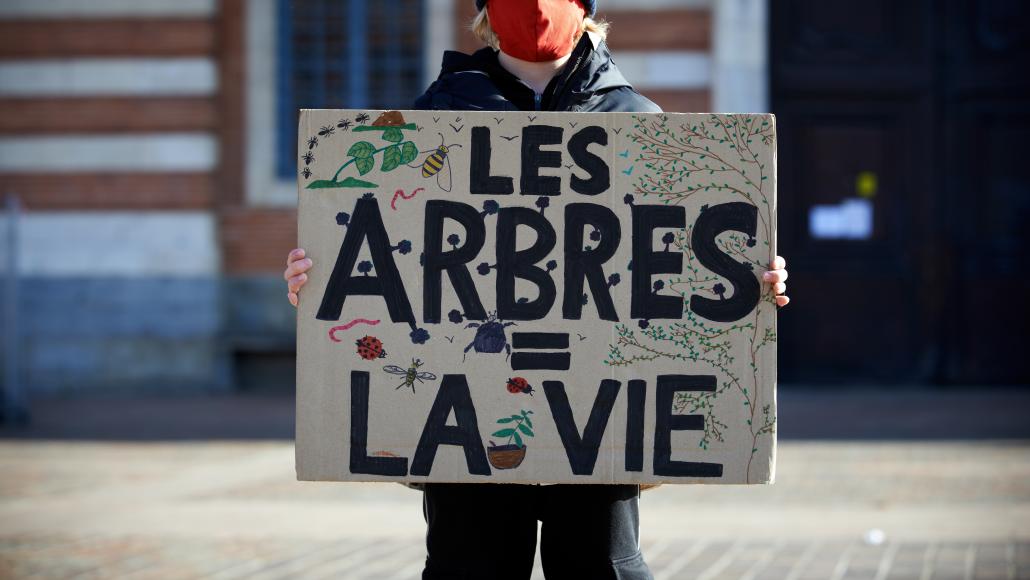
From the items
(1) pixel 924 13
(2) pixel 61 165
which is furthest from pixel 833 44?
(2) pixel 61 165

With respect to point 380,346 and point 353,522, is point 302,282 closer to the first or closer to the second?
point 380,346

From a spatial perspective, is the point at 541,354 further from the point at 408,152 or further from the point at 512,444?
the point at 408,152

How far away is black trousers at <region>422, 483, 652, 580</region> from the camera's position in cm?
312

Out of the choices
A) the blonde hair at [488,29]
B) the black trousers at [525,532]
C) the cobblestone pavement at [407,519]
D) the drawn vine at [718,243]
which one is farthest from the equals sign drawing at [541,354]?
the cobblestone pavement at [407,519]

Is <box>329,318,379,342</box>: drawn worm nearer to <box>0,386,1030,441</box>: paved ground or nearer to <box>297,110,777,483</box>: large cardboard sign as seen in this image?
<box>297,110,777,483</box>: large cardboard sign

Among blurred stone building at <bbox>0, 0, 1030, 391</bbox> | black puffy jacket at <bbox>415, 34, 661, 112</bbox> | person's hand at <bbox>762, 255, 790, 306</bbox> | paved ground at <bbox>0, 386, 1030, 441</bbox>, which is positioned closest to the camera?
person's hand at <bbox>762, 255, 790, 306</bbox>

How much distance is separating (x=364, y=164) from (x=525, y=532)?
930mm

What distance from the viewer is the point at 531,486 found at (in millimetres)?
3199

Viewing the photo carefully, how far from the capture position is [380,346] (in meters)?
3.11

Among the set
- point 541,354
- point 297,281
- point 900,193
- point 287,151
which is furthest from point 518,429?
point 287,151

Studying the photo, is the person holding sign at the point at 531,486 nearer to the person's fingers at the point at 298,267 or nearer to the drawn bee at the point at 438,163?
the person's fingers at the point at 298,267

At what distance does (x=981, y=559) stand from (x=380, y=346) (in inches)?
141

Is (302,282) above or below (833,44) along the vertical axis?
below

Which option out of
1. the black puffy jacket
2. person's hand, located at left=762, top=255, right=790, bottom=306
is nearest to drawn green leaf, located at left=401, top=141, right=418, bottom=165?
the black puffy jacket
